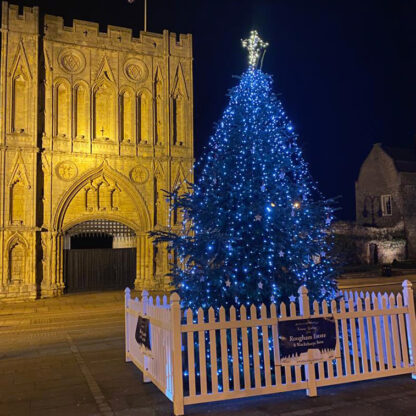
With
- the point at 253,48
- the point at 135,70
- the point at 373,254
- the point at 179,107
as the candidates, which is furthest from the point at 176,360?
the point at 373,254

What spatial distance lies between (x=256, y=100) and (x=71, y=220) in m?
16.3

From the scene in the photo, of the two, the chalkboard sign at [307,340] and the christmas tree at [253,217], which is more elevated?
the christmas tree at [253,217]

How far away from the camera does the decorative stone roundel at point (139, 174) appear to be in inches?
896

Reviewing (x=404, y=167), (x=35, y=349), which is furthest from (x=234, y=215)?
(x=404, y=167)

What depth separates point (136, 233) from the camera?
22953 millimetres

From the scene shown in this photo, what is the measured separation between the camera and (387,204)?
37500 mm

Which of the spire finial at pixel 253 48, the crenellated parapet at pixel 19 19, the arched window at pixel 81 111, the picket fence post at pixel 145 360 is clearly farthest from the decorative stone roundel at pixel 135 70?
the picket fence post at pixel 145 360

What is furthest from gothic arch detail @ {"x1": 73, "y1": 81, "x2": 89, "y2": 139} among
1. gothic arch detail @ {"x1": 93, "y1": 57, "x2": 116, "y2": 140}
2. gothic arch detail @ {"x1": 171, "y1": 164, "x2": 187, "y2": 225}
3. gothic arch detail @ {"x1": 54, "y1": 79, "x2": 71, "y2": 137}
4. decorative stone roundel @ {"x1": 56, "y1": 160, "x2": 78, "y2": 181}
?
gothic arch detail @ {"x1": 171, "y1": 164, "x2": 187, "y2": 225}

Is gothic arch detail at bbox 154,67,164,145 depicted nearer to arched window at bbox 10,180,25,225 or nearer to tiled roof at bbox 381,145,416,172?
arched window at bbox 10,180,25,225

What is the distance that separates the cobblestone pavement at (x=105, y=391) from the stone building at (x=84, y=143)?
10644 millimetres

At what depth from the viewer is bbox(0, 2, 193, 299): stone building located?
799 inches

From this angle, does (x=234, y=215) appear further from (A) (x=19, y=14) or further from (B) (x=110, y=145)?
(A) (x=19, y=14)

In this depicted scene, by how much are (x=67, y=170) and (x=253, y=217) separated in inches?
658

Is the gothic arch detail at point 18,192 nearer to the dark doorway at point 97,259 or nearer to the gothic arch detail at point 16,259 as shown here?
the gothic arch detail at point 16,259
